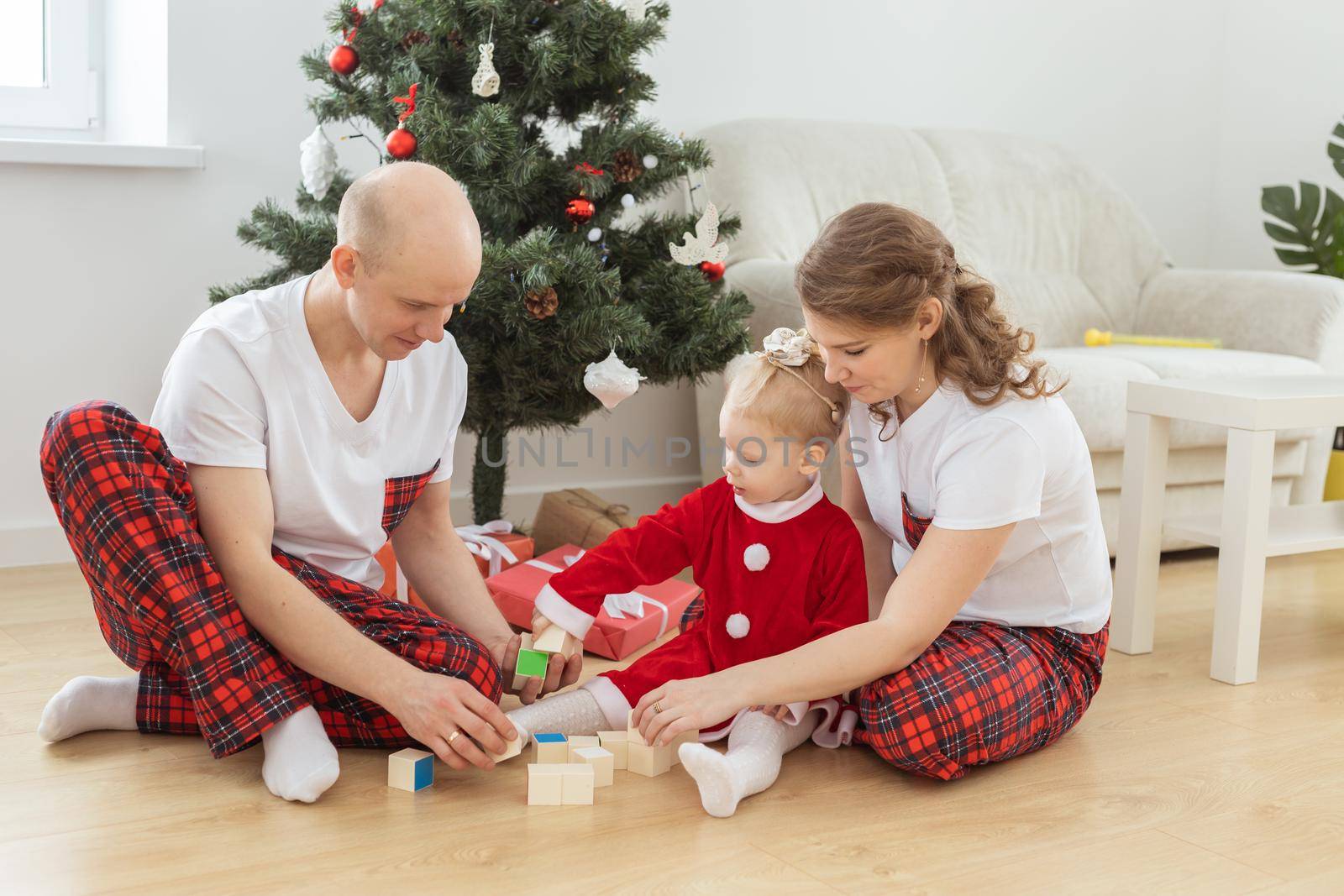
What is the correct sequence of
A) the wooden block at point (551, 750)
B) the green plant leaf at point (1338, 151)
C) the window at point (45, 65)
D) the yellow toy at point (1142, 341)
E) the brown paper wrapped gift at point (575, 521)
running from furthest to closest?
the green plant leaf at point (1338, 151)
the yellow toy at point (1142, 341)
the window at point (45, 65)
the brown paper wrapped gift at point (575, 521)
the wooden block at point (551, 750)

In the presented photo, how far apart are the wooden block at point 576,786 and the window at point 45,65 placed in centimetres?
191

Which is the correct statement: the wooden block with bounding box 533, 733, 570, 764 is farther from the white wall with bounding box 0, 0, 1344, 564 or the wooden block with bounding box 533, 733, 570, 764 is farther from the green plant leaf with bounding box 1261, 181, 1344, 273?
the green plant leaf with bounding box 1261, 181, 1344, 273

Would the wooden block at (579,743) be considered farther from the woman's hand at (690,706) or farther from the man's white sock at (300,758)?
the man's white sock at (300,758)

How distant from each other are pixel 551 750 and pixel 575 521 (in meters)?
0.98

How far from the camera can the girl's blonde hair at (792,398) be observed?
150 centimetres

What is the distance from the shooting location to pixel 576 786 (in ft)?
4.52

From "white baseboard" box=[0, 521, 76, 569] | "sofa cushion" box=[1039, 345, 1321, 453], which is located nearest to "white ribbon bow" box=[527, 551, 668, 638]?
"sofa cushion" box=[1039, 345, 1321, 453]

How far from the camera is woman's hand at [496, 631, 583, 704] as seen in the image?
158 centimetres

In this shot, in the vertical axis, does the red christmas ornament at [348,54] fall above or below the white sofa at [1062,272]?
above

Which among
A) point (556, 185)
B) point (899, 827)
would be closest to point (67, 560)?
point (556, 185)

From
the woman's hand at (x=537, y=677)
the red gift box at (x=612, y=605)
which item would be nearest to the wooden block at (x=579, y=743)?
the woman's hand at (x=537, y=677)

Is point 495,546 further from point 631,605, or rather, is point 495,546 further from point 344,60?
point 344,60

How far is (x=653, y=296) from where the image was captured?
2.15m

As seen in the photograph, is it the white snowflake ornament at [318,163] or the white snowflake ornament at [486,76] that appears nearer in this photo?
the white snowflake ornament at [486,76]
